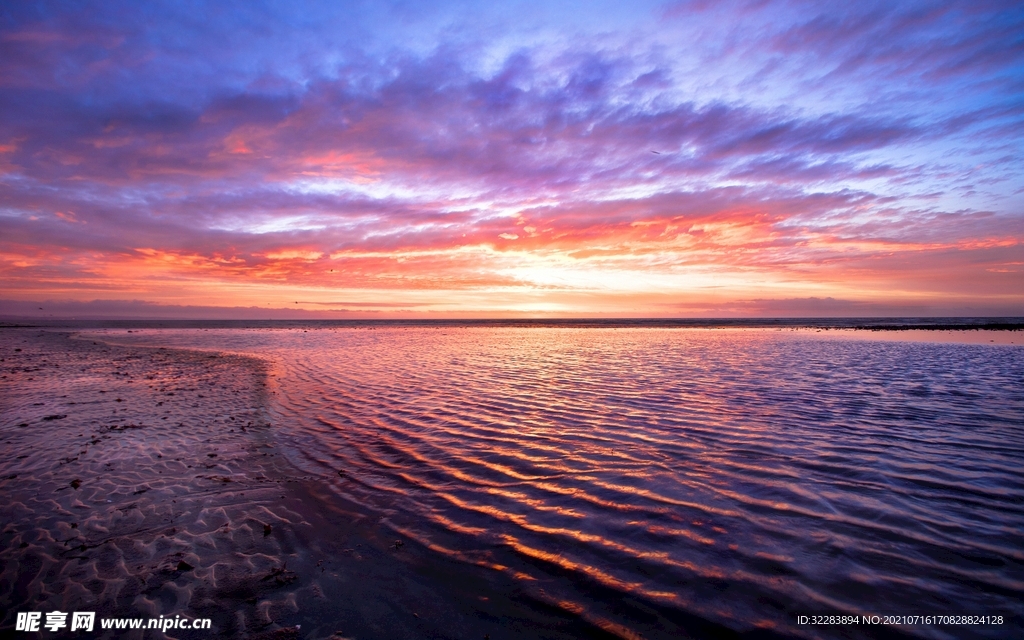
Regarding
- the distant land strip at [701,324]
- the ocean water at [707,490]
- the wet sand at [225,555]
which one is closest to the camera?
the wet sand at [225,555]

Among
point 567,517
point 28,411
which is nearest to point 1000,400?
point 567,517

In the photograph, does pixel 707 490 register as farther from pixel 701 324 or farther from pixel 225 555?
pixel 701 324

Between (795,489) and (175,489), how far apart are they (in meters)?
11.2

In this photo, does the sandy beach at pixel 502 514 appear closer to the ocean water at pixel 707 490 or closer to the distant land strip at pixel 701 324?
the ocean water at pixel 707 490

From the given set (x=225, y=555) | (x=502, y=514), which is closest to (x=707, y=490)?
(x=502, y=514)

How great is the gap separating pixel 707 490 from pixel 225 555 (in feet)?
24.6

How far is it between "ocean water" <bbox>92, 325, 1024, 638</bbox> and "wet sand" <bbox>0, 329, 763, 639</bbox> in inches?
16.8

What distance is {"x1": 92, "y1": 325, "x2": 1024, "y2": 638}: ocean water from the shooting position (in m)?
4.95

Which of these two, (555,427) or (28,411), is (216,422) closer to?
(28,411)

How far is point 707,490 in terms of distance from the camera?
7.63 metres

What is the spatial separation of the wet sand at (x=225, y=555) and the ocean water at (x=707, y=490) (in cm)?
43

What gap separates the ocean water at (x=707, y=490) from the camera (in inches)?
195

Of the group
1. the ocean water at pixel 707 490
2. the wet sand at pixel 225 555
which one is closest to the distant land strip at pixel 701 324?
the ocean water at pixel 707 490

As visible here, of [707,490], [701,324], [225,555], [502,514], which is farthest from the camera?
[701,324]
